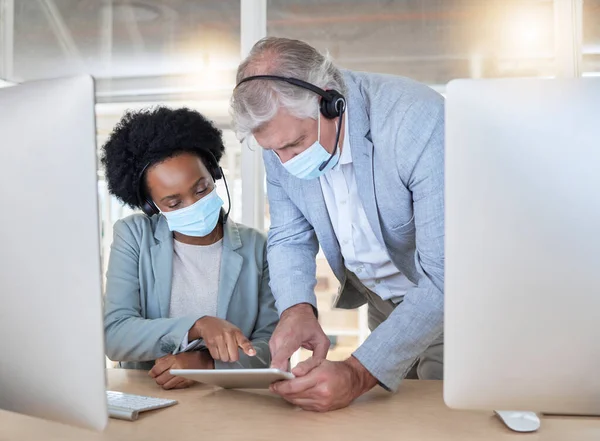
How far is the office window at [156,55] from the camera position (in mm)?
3021

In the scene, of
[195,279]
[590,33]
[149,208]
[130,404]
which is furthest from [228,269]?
[590,33]

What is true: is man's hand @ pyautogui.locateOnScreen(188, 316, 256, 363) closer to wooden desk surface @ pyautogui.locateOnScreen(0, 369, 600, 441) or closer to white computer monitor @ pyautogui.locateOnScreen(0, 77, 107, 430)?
wooden desk surface @ pyautogui.locateOnScreen(0, 369, 600, 441)

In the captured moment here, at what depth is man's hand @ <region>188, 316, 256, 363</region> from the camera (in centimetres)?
159

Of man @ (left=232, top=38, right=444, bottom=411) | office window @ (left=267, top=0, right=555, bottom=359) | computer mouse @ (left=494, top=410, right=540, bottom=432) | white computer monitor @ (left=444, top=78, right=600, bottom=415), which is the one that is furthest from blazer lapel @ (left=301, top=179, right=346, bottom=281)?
office window @ (left=267, top=0, right=555, bottom=359)

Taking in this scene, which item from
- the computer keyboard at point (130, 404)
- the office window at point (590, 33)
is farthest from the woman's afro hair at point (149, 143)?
the office window at point (590, 33)

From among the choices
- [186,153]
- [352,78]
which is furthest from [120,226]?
[352,78]

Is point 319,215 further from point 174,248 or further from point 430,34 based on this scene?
point 430,34

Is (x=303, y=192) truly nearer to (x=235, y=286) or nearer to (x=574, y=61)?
(x=235, y=286)

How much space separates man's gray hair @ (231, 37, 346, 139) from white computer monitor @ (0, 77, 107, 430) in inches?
28.5

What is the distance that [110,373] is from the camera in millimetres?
1687

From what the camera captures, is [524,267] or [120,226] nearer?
[524,267]

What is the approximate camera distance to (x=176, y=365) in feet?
5.24

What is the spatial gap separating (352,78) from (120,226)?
0.78 metres

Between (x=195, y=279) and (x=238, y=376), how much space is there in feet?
2.52
